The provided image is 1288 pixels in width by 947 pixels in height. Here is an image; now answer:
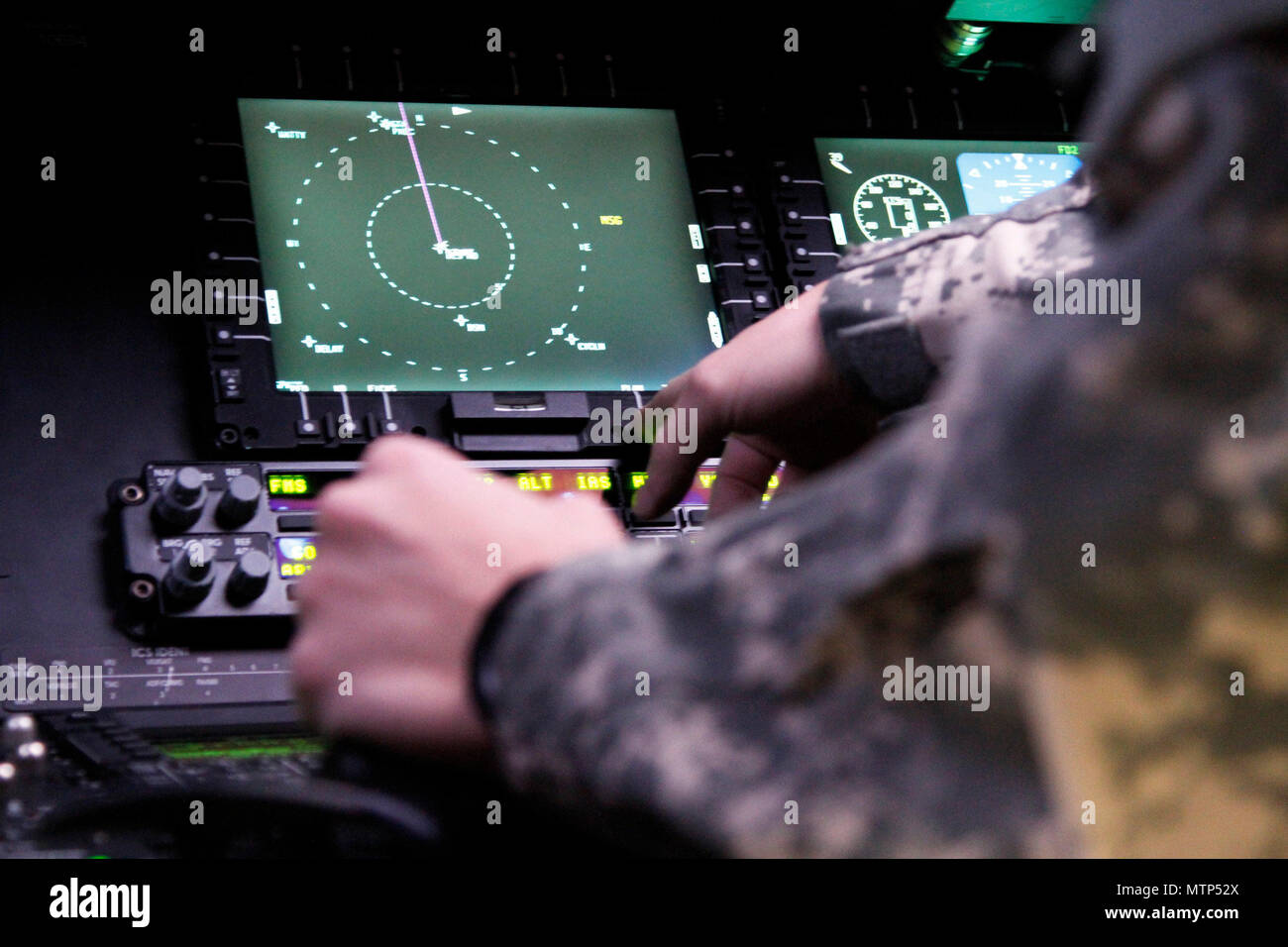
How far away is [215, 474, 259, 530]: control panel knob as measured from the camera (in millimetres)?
1651

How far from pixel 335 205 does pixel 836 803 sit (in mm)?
1619

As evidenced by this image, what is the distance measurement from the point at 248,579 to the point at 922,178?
1257 millimetres

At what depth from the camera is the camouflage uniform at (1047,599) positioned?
17.3 inches

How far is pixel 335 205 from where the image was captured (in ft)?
6.46

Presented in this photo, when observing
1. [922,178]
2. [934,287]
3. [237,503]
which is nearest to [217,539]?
[237,503]

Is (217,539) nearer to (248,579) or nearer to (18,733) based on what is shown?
(248,579)

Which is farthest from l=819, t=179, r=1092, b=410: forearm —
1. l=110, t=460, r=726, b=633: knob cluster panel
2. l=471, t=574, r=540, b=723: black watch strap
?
l=471, t=574, r=540, b=723: black watch strap

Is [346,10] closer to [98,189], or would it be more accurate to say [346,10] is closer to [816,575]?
[98,189]

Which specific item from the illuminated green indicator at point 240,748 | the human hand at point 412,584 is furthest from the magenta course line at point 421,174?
the human hand at point 412,584

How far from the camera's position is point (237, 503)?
1.65 m

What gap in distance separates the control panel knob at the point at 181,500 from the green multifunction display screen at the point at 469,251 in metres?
0.24

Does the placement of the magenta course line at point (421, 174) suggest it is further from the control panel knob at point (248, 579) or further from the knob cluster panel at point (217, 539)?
the control panel knob at point (248, 579)

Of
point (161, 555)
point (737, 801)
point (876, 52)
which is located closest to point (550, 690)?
point (737, 801)

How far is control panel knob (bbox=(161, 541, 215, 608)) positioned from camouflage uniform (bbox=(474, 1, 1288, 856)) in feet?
3.57
